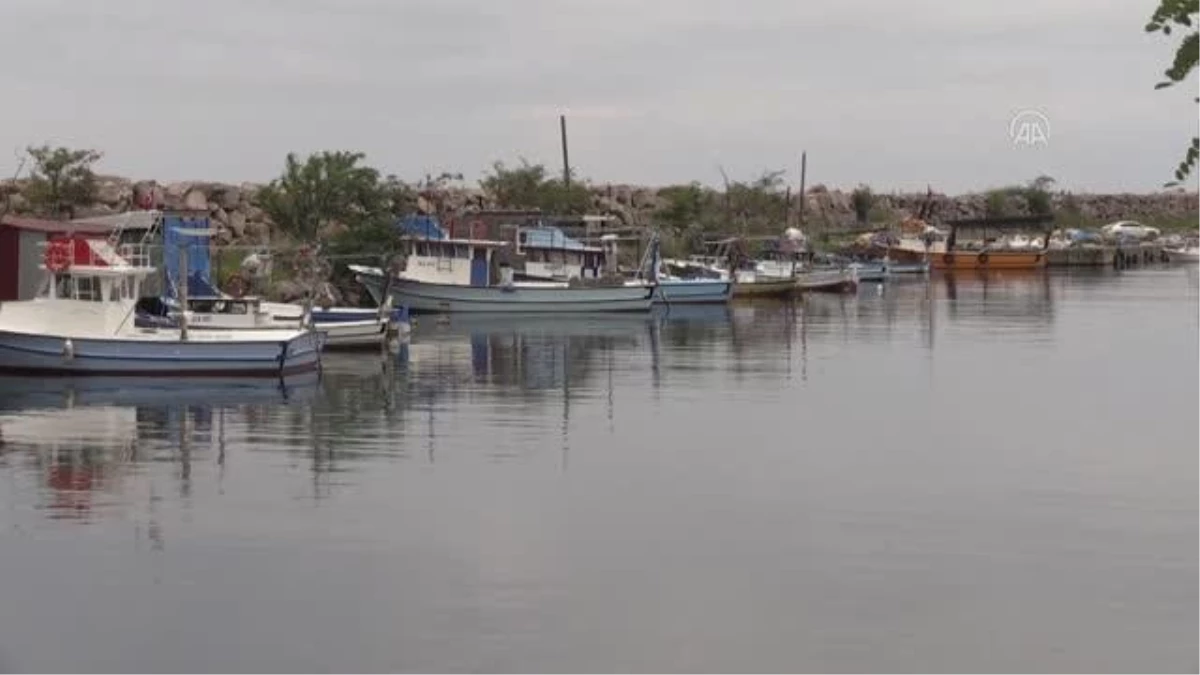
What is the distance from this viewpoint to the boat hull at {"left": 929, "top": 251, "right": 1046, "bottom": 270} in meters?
88.8

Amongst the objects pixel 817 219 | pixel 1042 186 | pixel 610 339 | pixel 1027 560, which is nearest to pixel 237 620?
pixel 1027 560

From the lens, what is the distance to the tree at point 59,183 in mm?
52844

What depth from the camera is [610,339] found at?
1716 inches

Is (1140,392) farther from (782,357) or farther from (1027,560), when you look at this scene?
(1027,560)

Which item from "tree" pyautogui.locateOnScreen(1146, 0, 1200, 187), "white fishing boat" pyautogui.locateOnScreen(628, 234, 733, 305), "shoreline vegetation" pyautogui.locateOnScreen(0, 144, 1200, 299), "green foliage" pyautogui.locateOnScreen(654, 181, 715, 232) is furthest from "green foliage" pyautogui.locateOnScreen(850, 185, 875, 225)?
"tree" pyautogui.locateOnScreen(1146, 0, 1200, 187)

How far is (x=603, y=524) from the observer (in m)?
17.3

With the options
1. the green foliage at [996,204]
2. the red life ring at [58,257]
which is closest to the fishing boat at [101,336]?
the red life ring at [58,257]

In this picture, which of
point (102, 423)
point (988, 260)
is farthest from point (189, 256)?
point (988, 260)

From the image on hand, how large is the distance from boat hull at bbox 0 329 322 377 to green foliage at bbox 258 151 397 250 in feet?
73.6

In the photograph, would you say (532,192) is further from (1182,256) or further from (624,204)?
(1182,256)

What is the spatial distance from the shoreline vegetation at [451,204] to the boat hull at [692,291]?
23.9 ft

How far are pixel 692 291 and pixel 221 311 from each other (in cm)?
2565

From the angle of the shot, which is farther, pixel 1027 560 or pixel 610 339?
pixel 610 339

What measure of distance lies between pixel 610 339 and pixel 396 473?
76.8 feet
